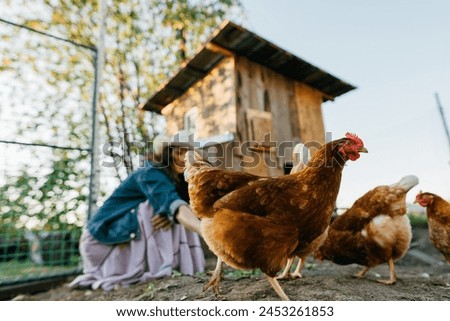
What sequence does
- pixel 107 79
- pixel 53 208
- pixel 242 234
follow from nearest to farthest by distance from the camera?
pixel 242 234
pixel 53 208
pixel 107 79

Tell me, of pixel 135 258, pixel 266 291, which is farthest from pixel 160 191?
pixel 266 291

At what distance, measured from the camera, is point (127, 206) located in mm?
2197

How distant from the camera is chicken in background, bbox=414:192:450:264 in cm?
195

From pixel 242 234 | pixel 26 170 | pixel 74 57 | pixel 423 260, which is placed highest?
pixel 74 57

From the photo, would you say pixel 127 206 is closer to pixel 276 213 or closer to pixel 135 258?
pixel 135 258

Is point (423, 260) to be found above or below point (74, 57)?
below

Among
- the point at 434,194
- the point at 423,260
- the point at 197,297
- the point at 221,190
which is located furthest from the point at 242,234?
the point at 423,260

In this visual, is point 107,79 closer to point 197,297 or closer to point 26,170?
point 26,170

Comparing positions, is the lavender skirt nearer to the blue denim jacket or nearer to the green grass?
the blue denim jacket

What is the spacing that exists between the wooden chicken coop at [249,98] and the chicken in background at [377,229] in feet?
6.52

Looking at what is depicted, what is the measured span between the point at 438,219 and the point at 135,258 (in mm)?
2297

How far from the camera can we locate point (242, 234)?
113 centimetres

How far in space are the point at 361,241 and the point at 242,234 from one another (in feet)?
3.71

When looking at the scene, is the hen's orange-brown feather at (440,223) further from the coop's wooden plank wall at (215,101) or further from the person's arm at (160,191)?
the coop's wooden plank wall at (215,101)
